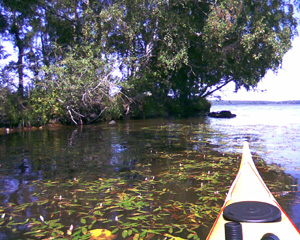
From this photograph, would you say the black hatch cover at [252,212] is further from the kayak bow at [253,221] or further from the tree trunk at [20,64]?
the tree trunk at [20,64]

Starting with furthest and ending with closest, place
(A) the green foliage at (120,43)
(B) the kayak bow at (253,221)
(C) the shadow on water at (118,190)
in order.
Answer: (A) the green foliage at (120,43) < (C) the shadow on water at (118,190) < (B) the kayak bow at (253,221)

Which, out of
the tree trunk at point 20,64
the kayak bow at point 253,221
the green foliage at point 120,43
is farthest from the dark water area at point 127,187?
the tree trunk at point 20,64

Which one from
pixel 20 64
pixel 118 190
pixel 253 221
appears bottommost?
pixel 118 190

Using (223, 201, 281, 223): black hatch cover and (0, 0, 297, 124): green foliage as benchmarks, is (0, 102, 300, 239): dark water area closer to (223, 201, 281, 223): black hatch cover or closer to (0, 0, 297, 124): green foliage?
(223, 201, 281, 223): black hatch cover

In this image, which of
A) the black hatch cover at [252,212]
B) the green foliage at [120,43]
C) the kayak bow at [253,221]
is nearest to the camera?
the kayak bow at [253,221]

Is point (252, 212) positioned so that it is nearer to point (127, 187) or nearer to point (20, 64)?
point (127, 187)

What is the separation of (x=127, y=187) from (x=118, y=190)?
0.85ft

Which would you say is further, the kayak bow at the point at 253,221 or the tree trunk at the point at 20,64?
the tree trunk at the point at 20,64

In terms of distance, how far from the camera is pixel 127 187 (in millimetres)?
6250

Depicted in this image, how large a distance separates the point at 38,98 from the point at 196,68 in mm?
14046

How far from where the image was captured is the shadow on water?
438 cm

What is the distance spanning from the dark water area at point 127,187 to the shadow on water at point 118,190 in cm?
1

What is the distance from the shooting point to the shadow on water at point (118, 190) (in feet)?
14.4

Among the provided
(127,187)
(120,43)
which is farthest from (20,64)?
(127,187)
